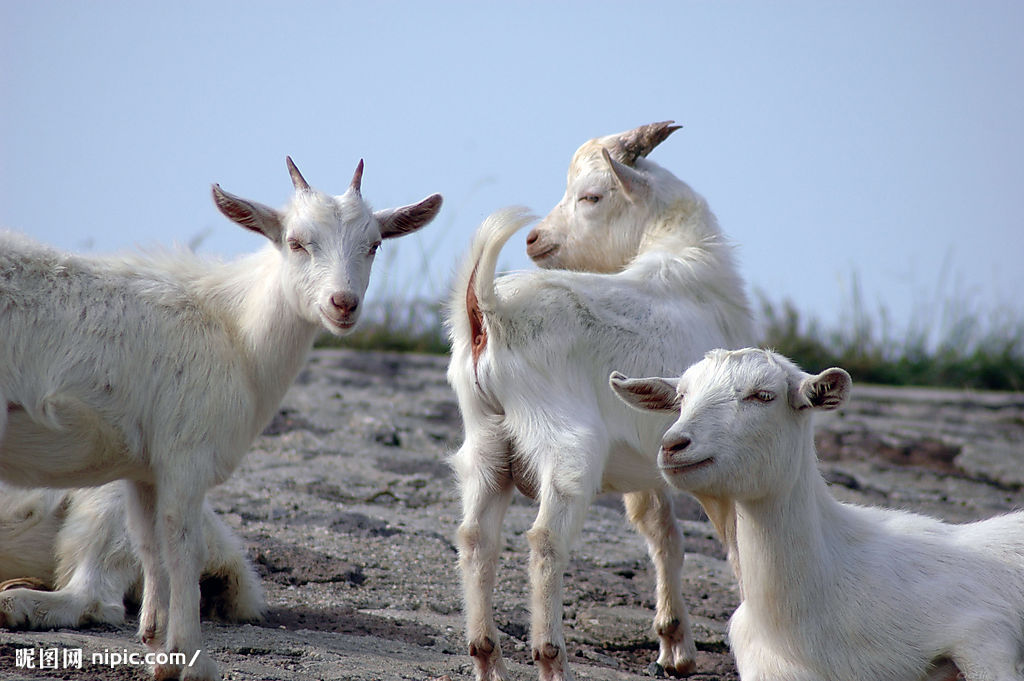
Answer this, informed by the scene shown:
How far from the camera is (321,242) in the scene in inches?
194

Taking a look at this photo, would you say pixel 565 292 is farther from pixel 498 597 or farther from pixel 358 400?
pixel 358 400

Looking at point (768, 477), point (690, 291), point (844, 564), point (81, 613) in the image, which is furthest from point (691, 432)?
point (81, 613)

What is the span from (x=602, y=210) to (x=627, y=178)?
10.6 inches

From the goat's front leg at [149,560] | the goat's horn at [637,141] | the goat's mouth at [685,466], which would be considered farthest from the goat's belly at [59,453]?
the goat's horn at [637,141]

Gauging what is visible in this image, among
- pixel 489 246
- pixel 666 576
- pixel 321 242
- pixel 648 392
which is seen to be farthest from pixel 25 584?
pixel 648 392

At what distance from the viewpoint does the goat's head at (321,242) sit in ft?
15.8

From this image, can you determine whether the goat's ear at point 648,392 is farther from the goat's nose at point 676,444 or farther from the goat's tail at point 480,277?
the goat's tail at point 480,277

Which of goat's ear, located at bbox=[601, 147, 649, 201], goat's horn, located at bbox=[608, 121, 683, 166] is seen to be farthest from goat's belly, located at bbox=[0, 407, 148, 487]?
goat's horn, located at bbox=[608, 121, 683, 166]

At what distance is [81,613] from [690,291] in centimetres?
316

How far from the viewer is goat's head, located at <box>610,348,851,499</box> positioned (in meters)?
3.87

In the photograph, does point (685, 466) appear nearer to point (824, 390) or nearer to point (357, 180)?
point (824, 390)

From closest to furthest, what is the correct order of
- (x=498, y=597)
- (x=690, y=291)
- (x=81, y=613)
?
1. (x=81, y=613)
2. (x=690, y=291)
3. (x=498, y=597)

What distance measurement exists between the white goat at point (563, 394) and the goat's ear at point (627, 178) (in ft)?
0.03

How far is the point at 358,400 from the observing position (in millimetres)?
10102
